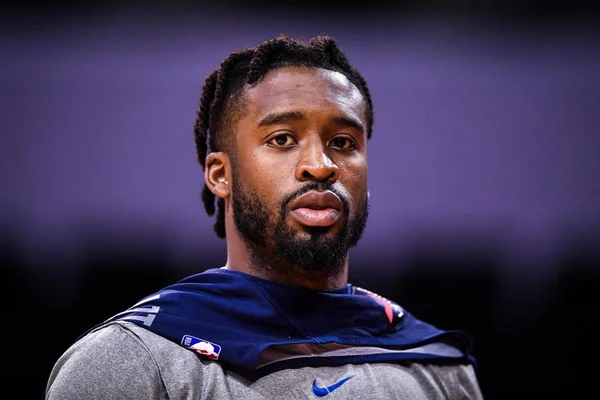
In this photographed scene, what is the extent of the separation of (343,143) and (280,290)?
40cm

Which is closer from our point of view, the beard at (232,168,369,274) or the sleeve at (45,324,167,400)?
the sleeve at (45,324,167,400)

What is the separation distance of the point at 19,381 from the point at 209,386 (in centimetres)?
185

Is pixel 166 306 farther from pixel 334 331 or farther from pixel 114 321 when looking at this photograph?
pixel 334 331

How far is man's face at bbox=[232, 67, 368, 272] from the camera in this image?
185cm

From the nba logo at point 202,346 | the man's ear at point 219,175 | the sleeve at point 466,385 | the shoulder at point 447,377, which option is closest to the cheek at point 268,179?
the man's ear at point 219,175

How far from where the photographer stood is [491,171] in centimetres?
392

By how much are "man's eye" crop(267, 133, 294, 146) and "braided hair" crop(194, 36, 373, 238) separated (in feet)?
0.44

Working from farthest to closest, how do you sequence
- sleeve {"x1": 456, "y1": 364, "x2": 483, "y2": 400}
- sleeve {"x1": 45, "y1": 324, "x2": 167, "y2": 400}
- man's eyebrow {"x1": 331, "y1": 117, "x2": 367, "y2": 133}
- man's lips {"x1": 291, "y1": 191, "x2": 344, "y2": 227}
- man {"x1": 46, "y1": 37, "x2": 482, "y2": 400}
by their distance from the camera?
sleeve {"x1": 456, "y1": 364, "x2": 483, "y2": 400}
man's eyebrow {"x1": 331, "y1": 117, "x2": 367, "y2": 133}
man's lips {"x1": 291, "y1": 191, "x2": 344, "y2": 227}
man {"x1": 46, "y1": 37, "x2": 482, "y2": 400}
sleeve {"x1": 45, "y1": 324, "x2": 167, "y2": 400}

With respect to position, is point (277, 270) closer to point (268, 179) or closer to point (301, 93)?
point (268, 179)

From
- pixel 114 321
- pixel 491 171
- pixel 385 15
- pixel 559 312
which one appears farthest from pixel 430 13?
pixel 114 321

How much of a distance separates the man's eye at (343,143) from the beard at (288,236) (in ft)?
0.46

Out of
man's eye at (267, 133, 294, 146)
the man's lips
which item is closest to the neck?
the man's lips

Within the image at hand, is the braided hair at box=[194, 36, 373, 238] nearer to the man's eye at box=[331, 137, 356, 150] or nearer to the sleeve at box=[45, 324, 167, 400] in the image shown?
the man's eye at box=[331, 137, 356, 150]

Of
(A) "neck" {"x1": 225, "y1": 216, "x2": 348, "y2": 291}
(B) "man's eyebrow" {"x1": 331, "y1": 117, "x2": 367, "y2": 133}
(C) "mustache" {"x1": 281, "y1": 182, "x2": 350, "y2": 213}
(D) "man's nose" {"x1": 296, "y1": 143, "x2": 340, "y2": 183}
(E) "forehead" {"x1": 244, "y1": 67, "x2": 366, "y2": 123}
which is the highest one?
(E) "forehead" {"x1": 244, "y1": 67, "x2": 366, "y2": 123}
